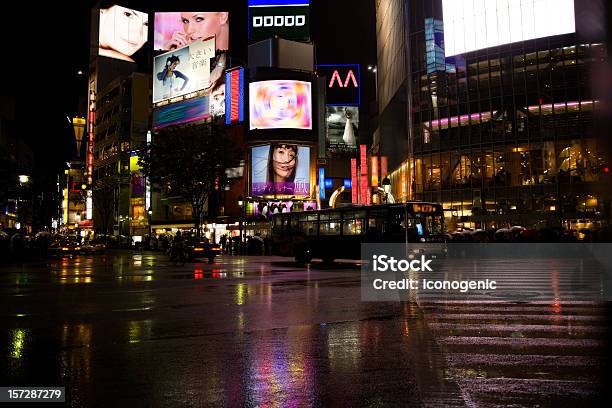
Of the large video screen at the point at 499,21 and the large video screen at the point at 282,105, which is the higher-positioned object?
the large video screen at the point at 499,21

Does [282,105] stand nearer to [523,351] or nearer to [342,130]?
[342,130]

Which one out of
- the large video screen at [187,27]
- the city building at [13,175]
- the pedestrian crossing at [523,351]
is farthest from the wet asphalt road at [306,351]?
the large video screen at [187,27]

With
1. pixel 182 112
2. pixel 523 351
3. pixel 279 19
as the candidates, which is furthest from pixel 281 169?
pixel 523 351

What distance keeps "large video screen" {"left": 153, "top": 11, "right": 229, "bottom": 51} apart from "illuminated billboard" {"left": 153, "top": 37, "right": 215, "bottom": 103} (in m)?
4.21

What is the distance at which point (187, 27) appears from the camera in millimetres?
87188

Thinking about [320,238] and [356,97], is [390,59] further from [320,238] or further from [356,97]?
[320,238]

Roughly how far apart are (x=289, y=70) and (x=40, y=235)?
3732 cm

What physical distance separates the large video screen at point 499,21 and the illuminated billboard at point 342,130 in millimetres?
31435

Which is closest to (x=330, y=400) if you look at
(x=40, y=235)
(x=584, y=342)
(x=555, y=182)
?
(x=584, y=342)

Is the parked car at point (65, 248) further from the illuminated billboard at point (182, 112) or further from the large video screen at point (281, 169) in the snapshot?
the illuminated billboard at point (182, 112)

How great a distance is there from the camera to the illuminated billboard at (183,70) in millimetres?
78250

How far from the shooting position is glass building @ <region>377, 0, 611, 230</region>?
4516 centimetres
